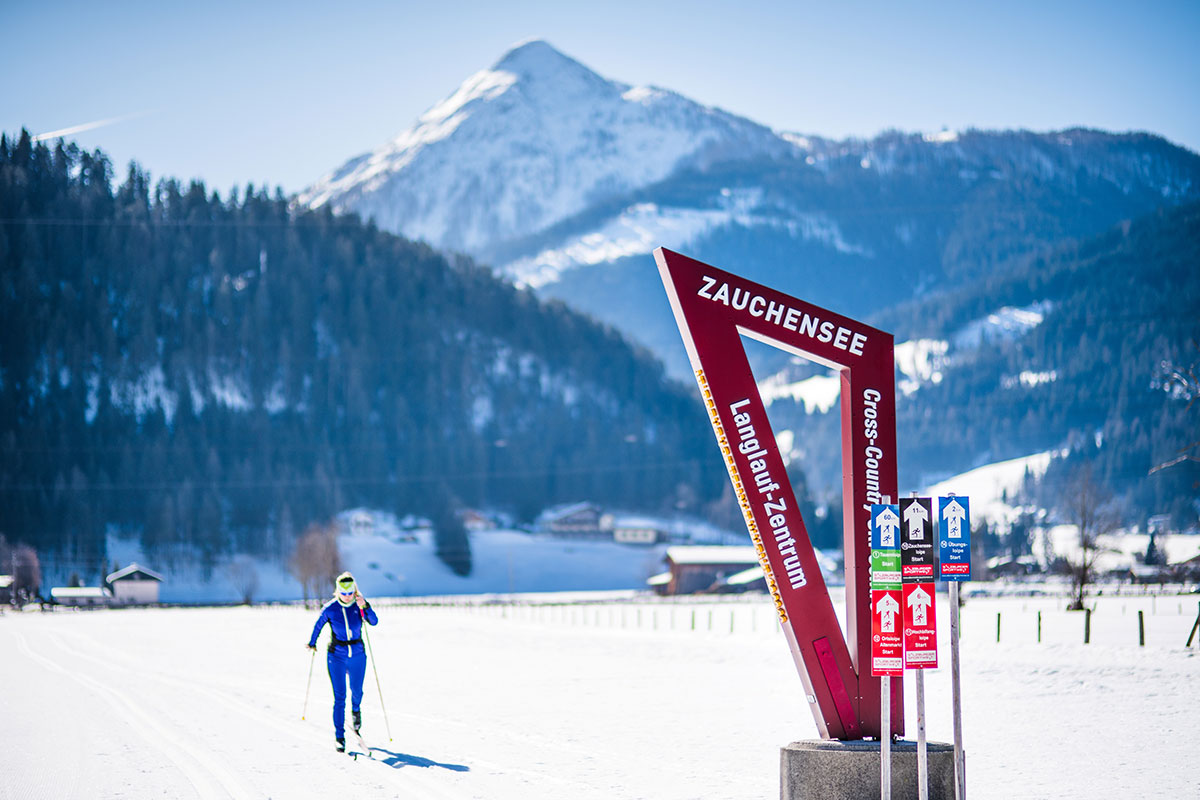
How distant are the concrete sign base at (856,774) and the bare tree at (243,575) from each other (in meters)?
123

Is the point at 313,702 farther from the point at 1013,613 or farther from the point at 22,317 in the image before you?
the point at 22,317

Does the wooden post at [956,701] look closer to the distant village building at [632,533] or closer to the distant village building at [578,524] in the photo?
the distant village building at [578,524]

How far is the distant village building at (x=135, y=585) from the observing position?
125 m

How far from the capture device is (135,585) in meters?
126

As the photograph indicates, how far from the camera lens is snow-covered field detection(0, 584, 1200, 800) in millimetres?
13664

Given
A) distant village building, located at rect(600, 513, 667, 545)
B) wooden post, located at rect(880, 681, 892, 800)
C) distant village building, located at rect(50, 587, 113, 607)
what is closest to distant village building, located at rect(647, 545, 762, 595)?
distant village building, located at rect(600, 513, 667, 545)

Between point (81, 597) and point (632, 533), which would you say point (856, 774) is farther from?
point (632, 533)

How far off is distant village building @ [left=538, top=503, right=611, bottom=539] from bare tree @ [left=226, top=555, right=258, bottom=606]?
39.5m

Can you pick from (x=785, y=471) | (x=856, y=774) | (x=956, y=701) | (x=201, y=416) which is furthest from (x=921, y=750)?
(x=201, y=416)

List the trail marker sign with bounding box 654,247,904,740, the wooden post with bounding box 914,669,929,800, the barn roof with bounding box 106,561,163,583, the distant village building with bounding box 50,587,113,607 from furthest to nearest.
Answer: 1. the barn roof with bounding box 106,561,163,583
2. the distant village building with bounding box 50,587,113,607
3. the trail marker sign with bounding box 654,247,904,740
4. the wooden post with bounding box 914,669,929,800

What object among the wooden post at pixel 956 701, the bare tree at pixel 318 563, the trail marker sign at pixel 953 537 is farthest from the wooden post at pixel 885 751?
the bare tree at pixel 318 563

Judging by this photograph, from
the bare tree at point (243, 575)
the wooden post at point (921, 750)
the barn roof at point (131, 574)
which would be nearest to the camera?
the wooden post at point (921, 750)

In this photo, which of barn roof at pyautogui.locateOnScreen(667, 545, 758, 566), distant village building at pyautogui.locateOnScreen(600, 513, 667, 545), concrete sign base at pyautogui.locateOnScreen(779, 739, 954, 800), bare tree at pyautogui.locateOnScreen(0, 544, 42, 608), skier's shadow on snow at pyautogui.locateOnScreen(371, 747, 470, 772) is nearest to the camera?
concrete sign base at pyautogui.locateOnScreen(779, 739, 954, 800)

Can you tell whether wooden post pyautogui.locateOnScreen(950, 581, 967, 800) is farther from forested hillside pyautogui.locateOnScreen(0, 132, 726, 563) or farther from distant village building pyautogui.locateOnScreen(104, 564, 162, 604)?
forested hillside pyautogui.locateOnScreen(0, 132, 726, 563)
